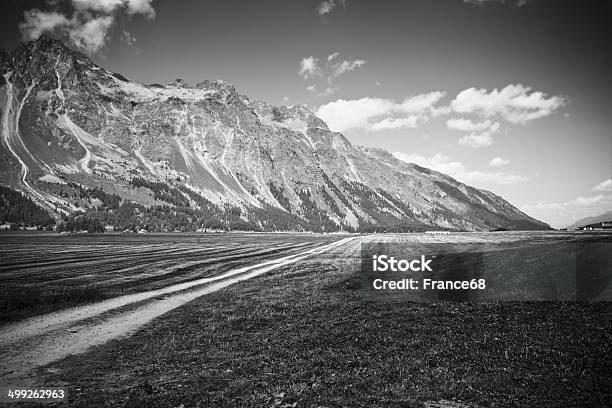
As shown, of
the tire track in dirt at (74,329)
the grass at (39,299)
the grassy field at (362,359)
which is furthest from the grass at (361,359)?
the grass at (39,299)

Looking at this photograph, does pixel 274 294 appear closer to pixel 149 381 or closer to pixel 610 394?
pixel 149 381

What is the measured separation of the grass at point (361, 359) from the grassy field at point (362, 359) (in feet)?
0.16

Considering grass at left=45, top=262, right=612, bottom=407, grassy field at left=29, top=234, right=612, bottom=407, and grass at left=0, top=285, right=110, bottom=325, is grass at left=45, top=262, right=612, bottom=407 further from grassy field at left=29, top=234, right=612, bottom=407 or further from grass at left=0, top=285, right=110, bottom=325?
grass at left=0, top=285, right=110, bottom=325

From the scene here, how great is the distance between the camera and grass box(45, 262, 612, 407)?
9.94 m

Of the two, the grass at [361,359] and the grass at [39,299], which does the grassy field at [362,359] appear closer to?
the grass at [361,359]

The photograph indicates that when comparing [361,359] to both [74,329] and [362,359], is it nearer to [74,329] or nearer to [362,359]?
[362,359]

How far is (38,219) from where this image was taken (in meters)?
178

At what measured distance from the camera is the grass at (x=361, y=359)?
9.94 metres

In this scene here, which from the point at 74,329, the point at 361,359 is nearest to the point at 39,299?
the point at 74,329

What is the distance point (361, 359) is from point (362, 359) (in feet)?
0.12

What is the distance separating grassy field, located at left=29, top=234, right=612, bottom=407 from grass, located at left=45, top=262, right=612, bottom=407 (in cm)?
5

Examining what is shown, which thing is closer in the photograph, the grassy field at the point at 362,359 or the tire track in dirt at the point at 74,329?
the grassy field at the point at 362,359

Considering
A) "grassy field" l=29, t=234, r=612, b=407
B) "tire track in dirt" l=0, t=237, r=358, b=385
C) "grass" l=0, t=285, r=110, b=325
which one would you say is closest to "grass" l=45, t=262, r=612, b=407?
"grassy field" l=29, t=234, r=612, b=407

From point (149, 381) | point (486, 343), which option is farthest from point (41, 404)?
point (486, 343)
